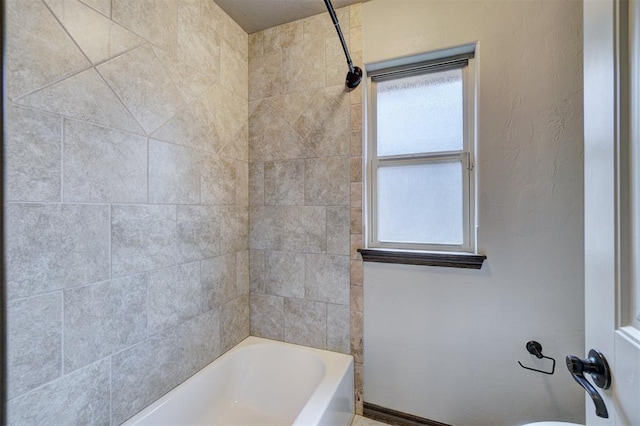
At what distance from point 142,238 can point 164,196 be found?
0.77 feet

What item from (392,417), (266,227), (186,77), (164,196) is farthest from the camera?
(266,227)

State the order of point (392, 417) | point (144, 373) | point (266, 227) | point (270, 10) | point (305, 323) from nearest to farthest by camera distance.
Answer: point (144, 373) < point (392, 417) < point (270, 10) < point (305, 323) < point (266, 227)

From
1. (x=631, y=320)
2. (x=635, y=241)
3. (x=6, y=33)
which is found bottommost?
(x=631, y=320)

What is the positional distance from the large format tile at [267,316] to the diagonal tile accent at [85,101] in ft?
4.42

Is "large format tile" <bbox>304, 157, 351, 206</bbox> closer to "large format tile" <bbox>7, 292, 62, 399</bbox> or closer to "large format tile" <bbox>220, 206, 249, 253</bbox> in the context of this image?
"large format tile" <bbox>220, 206, 249, 253</bbox>

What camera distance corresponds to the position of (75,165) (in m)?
1.00

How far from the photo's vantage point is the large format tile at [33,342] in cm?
84

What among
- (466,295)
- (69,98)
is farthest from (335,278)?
(69,98)

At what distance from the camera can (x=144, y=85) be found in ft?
4.11

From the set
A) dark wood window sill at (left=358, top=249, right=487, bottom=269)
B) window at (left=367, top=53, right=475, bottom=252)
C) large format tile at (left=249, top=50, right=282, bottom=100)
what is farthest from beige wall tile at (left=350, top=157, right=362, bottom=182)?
large format tile at (left=249, top=50, right=282, bottom=100)

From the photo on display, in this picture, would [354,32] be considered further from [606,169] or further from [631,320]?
[631,320]

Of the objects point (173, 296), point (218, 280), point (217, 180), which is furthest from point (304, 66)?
point (173, 296)

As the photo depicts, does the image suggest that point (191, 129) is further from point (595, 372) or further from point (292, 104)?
point (595, 372)

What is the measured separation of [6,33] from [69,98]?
0.70 feet
